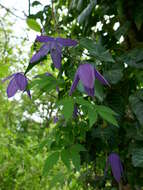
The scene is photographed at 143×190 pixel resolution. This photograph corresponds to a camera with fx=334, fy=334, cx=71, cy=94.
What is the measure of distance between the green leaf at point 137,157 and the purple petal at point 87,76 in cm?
22

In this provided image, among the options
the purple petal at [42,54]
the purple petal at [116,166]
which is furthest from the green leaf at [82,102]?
the purple petal at [116,166]

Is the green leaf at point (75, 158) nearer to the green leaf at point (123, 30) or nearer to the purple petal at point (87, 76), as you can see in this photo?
the purple petal at point (87, 76)

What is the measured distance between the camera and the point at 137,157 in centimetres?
70

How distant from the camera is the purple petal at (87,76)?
0.56 metres

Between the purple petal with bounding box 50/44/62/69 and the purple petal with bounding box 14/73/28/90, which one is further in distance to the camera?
the purple petal with bounding box 14/73/28/90

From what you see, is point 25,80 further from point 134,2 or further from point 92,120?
point 134,2

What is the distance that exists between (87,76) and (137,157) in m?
0.24

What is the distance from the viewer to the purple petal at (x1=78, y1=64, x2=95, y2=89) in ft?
1.83

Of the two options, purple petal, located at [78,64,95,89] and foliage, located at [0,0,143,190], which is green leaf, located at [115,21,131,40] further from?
purple petal, located at [78,64,95,89]

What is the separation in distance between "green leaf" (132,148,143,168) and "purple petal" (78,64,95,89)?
0.22 metres

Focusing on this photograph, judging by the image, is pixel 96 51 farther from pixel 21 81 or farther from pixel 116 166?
pixel 116 166

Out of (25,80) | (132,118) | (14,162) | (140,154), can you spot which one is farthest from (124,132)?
(14,162)

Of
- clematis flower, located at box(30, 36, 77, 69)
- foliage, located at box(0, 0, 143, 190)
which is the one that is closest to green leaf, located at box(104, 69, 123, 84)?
foliage, located at box(0, 0, 143, 190)

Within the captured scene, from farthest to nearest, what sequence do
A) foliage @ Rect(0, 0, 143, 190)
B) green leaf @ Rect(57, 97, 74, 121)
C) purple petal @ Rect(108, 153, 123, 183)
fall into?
1. purple petal @ Rect(108, 153, 123, 183)
2. foliage @ Rect(0, 0, 143, 190)
3. green leaf @ Rect(57, 97, 74, 121)
